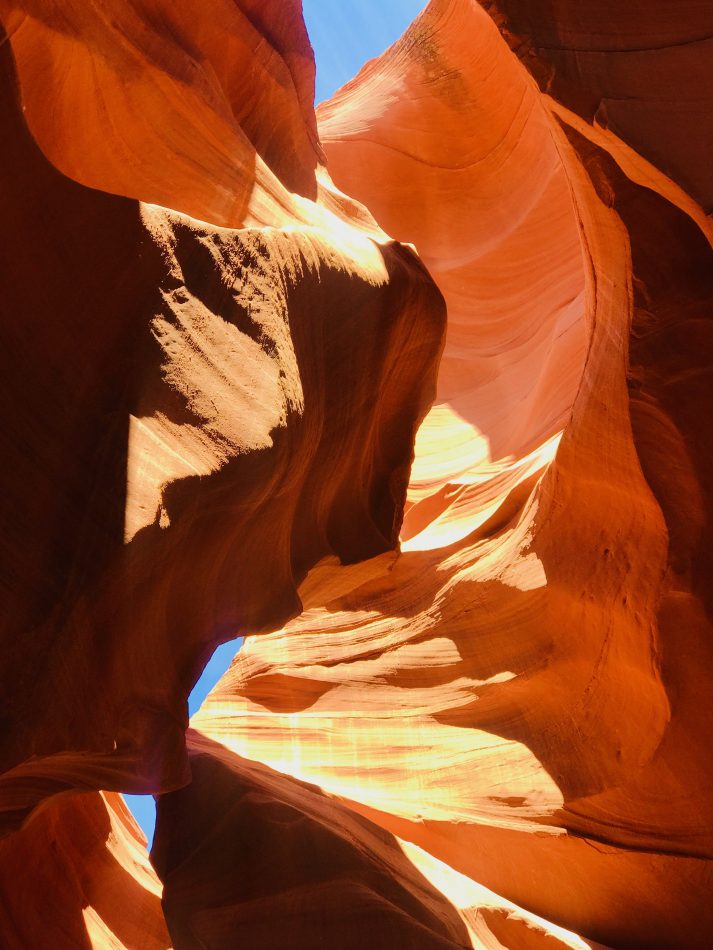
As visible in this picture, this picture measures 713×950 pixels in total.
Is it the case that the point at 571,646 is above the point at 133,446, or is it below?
below

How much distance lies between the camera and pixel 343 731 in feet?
15.6

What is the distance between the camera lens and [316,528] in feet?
12.4

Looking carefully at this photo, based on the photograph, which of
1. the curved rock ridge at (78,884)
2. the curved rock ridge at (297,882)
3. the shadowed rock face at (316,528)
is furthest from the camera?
the curved rock ridge at (78,884)

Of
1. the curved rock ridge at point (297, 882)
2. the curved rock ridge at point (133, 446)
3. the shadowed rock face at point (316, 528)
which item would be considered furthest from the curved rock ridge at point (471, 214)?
the curved rock ridge at point (133, 446)

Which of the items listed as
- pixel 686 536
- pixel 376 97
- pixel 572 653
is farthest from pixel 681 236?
pixel 376 97

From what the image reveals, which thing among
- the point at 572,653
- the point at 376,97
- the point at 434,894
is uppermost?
the point at 376,97

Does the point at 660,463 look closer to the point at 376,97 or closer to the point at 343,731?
the point at 343,731

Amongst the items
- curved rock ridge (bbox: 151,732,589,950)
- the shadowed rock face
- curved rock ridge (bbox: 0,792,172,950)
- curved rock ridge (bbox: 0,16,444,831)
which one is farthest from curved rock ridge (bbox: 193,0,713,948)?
curved rock ridge (bbox: 0,16,444,831)

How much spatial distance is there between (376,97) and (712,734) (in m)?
5.94

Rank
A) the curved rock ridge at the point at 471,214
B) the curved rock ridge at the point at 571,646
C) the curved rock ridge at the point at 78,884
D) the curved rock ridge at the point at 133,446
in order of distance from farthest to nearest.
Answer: the curved rock ridge at the point at 471,214 → the curved rock ridge at the point at 571,646 → the curved rock ridge at the point at 78,884 → the curved rock ridge at the point at 133,446

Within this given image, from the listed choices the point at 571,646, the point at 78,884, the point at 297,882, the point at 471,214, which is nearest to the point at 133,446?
the point at 297,882

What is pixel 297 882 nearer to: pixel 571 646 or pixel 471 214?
pixel 571 646

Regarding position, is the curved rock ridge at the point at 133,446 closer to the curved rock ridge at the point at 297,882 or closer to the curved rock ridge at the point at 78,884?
the curved rock ridge at the point at 297,882

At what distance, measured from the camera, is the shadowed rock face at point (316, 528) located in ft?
7.88
